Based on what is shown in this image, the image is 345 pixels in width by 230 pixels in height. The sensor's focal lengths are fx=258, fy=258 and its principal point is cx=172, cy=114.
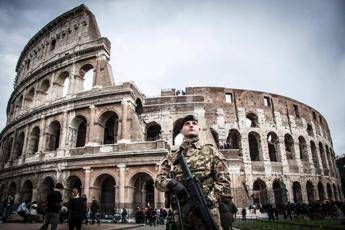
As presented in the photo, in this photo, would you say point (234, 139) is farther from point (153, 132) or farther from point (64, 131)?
point (64, 131)

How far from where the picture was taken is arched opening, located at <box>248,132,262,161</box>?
72.3 ft

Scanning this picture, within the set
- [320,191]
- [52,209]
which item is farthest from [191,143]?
[320,191]

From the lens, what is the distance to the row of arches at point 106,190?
15234 millimetres

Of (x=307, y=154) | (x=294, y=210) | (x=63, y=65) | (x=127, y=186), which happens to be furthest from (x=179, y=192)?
(x=307, y=154)

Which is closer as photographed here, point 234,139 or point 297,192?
point 297,192

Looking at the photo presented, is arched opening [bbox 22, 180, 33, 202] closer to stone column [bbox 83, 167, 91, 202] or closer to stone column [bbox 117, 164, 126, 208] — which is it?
stone column [bbox 83, 167, 91, 202]

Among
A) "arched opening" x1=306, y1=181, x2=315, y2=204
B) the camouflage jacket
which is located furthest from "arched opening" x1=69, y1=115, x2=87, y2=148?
"arched opening" x1=306, y1=181, x2=315, y2=204

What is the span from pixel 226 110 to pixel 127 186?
1113cm

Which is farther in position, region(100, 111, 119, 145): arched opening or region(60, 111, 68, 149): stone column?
region(100, 111, 119, 145): arched opening

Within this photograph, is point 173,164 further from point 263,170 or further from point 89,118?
point 263,170

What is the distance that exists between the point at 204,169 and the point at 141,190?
14.2 meters

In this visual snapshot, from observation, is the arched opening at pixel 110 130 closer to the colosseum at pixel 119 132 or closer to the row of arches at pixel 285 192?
the colosseum at pixel 119 132

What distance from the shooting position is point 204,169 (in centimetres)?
253

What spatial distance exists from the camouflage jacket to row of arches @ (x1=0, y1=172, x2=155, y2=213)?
1273cm
